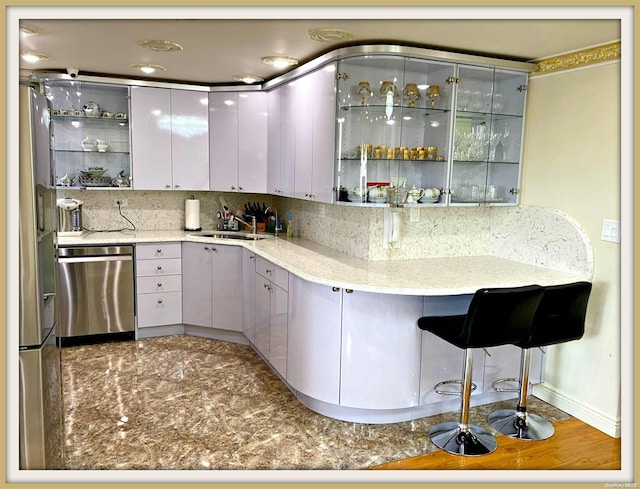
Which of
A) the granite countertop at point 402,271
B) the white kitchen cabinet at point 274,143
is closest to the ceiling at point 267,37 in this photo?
the white kitchen cabinet at point 274,143

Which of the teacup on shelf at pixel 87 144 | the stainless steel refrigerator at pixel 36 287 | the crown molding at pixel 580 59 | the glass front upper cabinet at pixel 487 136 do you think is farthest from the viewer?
the teacup on shelf at pixel 87 144

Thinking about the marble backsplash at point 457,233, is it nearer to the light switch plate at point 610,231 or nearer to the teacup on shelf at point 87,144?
the light switch plate at point 610,231

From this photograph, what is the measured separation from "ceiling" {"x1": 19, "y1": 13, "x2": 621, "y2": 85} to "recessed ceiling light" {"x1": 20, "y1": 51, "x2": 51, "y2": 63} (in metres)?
0.07

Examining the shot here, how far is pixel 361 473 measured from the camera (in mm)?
2586

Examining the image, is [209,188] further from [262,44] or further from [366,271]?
[366,271]

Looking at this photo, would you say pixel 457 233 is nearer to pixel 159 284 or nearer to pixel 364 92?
pixel 364 92

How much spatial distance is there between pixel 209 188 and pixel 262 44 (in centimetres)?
195

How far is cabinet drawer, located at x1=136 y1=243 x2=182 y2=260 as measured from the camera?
14.8 ft

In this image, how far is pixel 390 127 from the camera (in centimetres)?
332

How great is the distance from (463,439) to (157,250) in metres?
2.98

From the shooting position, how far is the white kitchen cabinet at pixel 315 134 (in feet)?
11.2

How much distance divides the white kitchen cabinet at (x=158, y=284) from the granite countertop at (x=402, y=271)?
35 cm

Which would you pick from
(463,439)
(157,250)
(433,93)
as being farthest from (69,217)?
(463,439)
